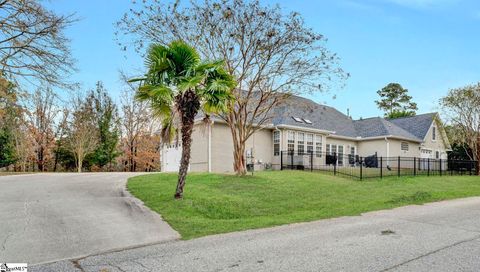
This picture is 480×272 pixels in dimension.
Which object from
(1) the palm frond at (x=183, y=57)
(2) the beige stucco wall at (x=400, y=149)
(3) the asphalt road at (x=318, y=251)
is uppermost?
(1) the palm frond at (x=183, y=57)

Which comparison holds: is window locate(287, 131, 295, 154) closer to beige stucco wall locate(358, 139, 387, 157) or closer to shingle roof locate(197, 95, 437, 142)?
shingle roof locate(197, 95, 437, 142)

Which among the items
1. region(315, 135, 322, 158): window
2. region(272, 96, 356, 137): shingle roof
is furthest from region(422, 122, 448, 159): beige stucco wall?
region(315, 135, 322, 158): window

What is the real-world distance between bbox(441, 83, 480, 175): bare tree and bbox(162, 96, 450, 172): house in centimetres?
405

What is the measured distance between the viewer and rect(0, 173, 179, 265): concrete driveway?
21.7 feet

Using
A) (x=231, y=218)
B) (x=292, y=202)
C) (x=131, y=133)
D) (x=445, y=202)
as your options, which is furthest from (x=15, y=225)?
(x=131, y=133)

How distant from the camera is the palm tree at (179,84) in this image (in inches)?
431

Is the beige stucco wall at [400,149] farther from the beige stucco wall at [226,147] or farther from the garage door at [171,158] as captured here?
the garage door at [171,158]

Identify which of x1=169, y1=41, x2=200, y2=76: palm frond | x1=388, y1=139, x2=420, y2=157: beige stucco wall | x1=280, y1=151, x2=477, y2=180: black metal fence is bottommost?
x1=280, y1=151, x2=477, y2=180: black metal fence

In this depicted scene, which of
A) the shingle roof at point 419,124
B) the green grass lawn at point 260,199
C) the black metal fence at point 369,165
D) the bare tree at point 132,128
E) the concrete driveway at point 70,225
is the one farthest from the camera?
the bare tree at point 132,128

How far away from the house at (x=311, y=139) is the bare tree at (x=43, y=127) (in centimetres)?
1340

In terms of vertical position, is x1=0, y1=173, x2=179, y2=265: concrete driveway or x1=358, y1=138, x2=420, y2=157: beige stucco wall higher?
x1=358, y1=138, x2=420, y2=157: beige stucco wall

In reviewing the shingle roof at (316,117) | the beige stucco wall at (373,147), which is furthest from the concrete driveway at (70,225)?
the beige stucco wall at (373,147)

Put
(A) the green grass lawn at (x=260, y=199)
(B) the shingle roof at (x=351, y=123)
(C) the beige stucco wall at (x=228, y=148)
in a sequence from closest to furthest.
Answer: (A) the green grass lawn at (x=260, y=199)
(C) the beige stucco wall at (x=228, y=148)
(B) the shingle roof at (x=351, y=123)

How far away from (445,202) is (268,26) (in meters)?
9.97
